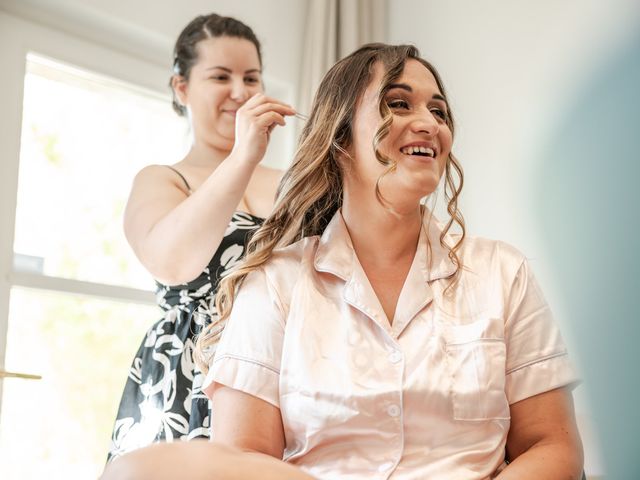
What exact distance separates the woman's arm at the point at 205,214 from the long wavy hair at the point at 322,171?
11cm

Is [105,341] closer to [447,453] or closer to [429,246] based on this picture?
[429,246]

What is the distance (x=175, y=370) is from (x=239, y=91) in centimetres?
66

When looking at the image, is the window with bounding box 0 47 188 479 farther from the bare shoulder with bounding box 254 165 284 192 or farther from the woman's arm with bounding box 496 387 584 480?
the woman's arm with bounding box 496 387 584 480

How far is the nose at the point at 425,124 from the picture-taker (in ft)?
3.85

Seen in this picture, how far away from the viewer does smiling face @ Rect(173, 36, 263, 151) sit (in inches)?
71.7

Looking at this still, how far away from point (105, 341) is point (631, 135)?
2173 millimetres

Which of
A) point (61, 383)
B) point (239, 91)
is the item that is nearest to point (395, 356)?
point (239, 91)

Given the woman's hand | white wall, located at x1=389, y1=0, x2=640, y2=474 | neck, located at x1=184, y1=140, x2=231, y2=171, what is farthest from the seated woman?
white wall, located at x1=389, y1=0, x2=640, y2=474

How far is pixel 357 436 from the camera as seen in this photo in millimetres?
1008

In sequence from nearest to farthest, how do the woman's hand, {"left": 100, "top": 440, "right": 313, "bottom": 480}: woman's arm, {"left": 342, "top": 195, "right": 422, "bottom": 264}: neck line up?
{"left": 100, "top": 440, "right": 313, "bottom": 480}: woman's arm < {"left": 342, "top": 195, "right": 422, "bottom": 264}: neck < the woman's hand

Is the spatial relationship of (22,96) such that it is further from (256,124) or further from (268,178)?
(256,124)

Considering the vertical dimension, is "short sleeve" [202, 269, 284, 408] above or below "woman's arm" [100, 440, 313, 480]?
below

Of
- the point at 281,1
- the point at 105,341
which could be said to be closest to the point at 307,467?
the point at 105,341

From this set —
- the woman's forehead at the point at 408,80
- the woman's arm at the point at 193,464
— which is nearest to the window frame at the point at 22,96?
the woman's forehead at the point at 408,80
